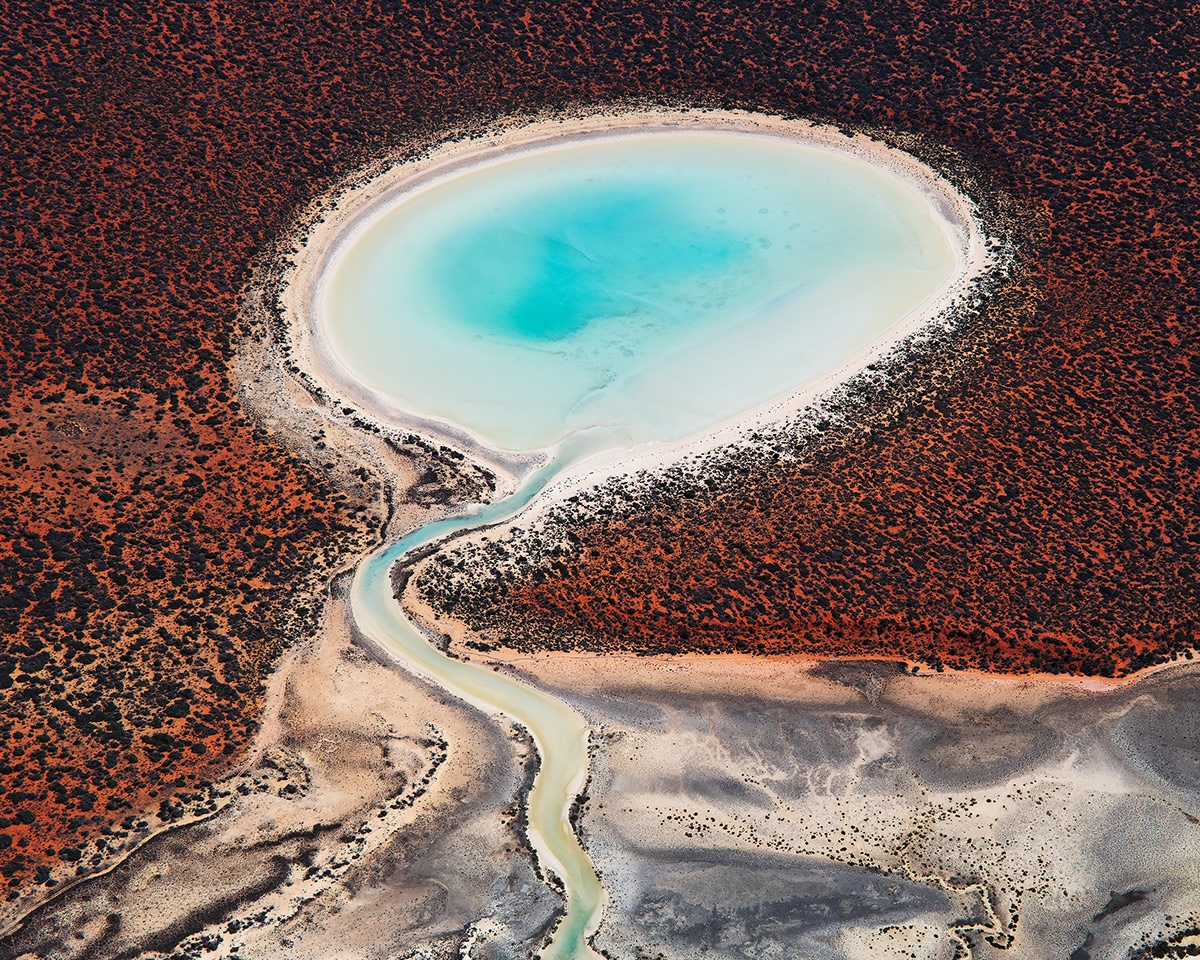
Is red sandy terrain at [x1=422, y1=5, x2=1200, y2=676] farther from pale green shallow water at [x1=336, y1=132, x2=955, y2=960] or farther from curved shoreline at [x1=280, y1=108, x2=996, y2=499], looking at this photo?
pale green shallow water at [x1=336, y1=132, x2=955, y2=960]

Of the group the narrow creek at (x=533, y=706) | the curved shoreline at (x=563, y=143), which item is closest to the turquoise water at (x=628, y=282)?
the curved shoreline at (x=563, y=143)

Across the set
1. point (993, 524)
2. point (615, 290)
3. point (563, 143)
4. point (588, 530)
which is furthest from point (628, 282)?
point (993, 524)

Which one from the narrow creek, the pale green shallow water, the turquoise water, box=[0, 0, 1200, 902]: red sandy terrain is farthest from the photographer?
the turquoise water

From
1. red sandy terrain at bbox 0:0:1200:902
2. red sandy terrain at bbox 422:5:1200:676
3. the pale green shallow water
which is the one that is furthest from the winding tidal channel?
red sandy terrain at bbox 422:5:1200:676

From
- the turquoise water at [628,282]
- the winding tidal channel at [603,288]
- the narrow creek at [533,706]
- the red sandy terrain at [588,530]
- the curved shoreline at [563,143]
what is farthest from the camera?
the turquoise water at [628,282]

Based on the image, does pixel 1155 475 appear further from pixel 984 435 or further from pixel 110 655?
pixel 110 655

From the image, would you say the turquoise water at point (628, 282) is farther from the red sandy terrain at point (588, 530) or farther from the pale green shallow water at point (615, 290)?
the red sandy terrain at point (588, 530)
